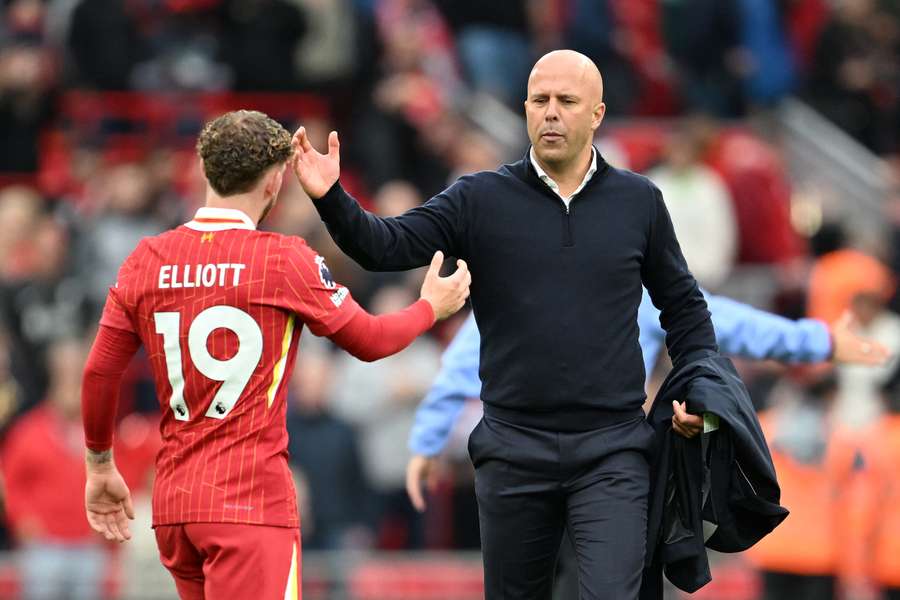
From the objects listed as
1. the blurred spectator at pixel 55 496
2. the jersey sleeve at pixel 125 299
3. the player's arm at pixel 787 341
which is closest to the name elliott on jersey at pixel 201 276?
the jersey sleeve at pixel 125 299

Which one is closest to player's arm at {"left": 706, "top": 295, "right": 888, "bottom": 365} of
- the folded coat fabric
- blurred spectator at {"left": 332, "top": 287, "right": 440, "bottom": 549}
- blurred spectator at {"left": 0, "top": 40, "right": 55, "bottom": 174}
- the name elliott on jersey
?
the folded coat fabric

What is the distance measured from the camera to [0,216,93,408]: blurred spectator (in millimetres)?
12039

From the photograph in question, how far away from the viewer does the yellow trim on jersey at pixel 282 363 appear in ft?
18.4

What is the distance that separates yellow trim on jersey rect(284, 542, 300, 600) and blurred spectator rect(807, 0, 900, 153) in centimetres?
1048

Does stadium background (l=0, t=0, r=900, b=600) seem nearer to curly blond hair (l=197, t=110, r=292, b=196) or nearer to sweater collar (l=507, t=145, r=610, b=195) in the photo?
sweater collar (l=507, t=145, r=610, b=195)

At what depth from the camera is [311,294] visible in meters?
5.63

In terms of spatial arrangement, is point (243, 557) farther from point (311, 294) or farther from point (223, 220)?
point (223, 220)

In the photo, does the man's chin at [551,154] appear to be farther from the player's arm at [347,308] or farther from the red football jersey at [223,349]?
the red football jersey at [223,349]

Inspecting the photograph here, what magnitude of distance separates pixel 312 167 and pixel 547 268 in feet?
2.92

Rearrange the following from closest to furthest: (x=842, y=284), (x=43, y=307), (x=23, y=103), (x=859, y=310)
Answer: (x=859, y=310)
(x=842, y=284)
(x=43, y=307)
(x=23, y=103)

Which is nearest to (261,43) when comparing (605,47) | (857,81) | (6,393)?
(605,47)

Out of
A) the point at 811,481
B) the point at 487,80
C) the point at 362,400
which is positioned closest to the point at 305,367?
the point at 362,400

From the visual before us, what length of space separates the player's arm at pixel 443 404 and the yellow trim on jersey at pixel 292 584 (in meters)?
1.63

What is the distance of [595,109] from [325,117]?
874cm
